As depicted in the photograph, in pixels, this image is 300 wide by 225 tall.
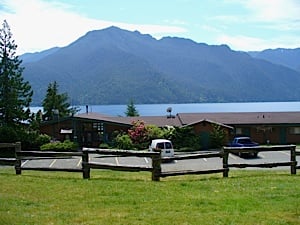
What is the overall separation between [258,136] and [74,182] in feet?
136

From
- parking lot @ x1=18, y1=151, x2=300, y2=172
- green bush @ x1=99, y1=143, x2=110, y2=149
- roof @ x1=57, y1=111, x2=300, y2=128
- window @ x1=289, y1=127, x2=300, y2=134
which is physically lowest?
green bush @ x1=99, y1=143, x2=110, y2=149

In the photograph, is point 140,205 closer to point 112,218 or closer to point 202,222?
point 112,218

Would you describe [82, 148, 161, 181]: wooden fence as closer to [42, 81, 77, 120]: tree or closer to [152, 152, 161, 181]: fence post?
[152, 152, 161, 181]: fence post

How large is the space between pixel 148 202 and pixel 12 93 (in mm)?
38113

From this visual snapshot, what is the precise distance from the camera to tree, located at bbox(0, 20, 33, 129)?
44750mm

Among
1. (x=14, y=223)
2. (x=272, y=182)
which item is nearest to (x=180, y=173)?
(x=272, y=182)

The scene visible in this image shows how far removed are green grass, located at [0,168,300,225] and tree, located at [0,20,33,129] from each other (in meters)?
33.3

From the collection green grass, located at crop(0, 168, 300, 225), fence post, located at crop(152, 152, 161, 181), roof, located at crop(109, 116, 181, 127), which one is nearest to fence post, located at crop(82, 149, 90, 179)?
green grass, located at crop(0, 168, 300, 225)

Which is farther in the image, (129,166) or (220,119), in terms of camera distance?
(220,119)

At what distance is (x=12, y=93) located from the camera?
1773 inches

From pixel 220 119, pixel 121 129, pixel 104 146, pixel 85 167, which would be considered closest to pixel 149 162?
pixel 104 146

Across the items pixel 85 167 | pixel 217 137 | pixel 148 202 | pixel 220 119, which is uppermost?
pixel 85 167

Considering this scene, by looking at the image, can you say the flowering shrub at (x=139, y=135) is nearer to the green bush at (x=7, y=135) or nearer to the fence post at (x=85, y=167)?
the green bush at (x=7, y=135)

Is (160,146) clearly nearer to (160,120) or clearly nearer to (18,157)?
(160,120)
